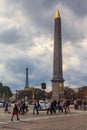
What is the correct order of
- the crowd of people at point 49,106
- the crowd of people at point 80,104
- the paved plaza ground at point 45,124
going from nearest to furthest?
the paved plaza ground at point 45,124, the crowd of people at point 49,106, the crowd of people at point 80,104

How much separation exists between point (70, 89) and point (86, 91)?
32.5 feet

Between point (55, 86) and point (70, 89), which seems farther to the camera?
point (70, 89)

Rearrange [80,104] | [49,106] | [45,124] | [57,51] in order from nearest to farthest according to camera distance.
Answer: [45,124]
[49,106]
[80,104]
[57,51]

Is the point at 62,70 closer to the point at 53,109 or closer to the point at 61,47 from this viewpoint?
the point at 61,47

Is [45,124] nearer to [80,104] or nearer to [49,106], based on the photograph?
[49,106]

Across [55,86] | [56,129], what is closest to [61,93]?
[55,86]

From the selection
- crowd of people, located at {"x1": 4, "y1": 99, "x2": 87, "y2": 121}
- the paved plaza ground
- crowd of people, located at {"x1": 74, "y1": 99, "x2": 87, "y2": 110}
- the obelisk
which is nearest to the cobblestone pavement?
the paved plaza ground

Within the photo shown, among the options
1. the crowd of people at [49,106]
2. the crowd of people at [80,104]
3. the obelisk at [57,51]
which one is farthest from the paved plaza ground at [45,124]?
the obelisk at [57,51]

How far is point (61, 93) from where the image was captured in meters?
101

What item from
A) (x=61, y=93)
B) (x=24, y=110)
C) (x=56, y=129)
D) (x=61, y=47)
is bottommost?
(x=56, y=129)

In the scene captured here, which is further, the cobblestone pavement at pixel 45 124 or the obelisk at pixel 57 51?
the obelisk at pixel 57 51

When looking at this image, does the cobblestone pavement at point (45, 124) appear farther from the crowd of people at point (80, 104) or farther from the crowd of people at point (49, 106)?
the crowd of people at point (80, 104)

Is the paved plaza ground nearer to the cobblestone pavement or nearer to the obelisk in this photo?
the cobblestone pavement

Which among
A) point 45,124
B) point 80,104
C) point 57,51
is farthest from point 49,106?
point 57,51
